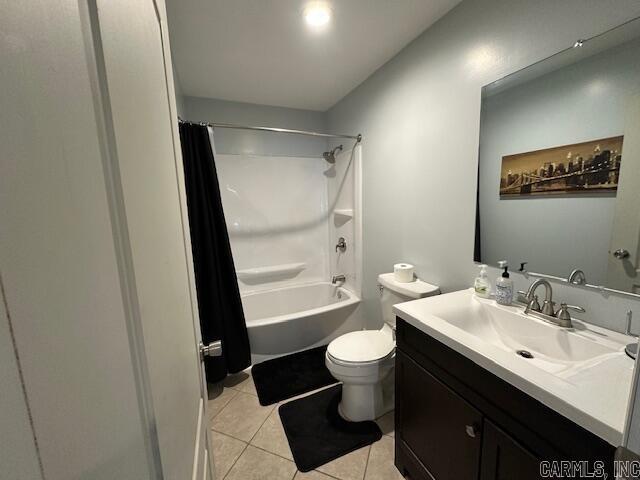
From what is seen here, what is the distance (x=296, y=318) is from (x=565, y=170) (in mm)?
1953

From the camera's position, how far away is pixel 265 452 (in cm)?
155

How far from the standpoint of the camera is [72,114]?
0.76 ft

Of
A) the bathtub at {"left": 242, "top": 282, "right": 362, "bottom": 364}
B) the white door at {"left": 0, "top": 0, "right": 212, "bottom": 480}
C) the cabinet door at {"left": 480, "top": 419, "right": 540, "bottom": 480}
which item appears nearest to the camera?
the white door at {"left": 0, "top": 0, "right": 212, "bottom": 480}

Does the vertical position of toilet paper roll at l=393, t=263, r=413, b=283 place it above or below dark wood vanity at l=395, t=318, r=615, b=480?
above

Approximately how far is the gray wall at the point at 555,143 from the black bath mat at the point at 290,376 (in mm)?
1524

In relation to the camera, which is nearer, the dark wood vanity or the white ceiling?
the dark wood vanity

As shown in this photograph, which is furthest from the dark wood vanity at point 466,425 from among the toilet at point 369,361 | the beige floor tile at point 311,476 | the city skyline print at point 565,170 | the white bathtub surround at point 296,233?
the white bathtub surround at point 296,233

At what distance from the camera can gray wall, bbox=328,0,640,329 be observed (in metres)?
1.09

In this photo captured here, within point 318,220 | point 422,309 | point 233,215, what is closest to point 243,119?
point 233,215

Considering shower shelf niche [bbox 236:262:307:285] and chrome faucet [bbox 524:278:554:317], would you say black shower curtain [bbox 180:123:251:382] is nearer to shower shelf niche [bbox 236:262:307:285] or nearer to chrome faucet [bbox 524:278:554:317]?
shower shelf niche [bbox 236:262:307:285]

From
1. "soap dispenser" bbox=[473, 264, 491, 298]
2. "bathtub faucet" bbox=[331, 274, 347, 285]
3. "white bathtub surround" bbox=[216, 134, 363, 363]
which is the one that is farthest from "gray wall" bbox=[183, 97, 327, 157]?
"soap dispenser" bbox=[473, 264, 491, 298]

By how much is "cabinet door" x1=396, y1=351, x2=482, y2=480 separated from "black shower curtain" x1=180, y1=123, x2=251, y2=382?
4.30 feet

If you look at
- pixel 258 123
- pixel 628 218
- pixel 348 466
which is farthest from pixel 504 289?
pixel 258 123

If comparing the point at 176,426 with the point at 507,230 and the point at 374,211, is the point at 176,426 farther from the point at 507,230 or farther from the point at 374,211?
the point at 374,211
